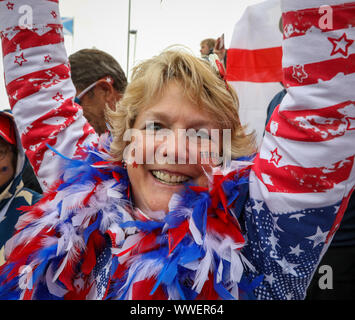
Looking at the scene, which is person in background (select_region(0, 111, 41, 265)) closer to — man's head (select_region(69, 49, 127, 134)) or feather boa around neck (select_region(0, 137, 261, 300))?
feather boa around neck (select_region(0, 137, 261, 300))

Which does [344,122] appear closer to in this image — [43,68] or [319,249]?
[319,249]

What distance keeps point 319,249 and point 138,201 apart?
57cm

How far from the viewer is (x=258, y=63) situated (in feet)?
5.86

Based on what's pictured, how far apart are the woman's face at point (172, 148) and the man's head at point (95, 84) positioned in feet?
3.38

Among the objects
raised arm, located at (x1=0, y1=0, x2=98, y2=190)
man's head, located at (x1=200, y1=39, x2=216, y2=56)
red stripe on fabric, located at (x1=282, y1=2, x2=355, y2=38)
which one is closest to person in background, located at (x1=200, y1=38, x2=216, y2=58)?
man's head, located at (x1=200, y1=39, x2=216, y2=56)

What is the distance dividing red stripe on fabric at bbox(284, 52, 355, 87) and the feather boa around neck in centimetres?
31

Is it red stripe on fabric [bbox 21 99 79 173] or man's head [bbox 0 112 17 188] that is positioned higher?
red stripe on fabric [bbox 21 99 79 173]

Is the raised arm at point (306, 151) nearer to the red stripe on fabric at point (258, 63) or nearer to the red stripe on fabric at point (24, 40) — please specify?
the red stripe on fabric at point (24, 40)

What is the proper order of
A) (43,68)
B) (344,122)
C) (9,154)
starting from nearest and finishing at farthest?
1. (344,122)
2. (43,68)
3. (9,154)

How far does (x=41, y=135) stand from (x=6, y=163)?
0.39 meters

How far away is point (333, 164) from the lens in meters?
0.71

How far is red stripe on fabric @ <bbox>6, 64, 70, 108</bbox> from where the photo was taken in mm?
1204

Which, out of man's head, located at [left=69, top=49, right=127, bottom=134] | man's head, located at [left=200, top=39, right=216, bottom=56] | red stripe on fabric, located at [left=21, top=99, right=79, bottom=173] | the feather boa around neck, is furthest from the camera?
man's head, located at [left=200, top=39, right=216, bottom=56]

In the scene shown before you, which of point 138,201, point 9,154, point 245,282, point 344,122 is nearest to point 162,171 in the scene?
point 138,201
